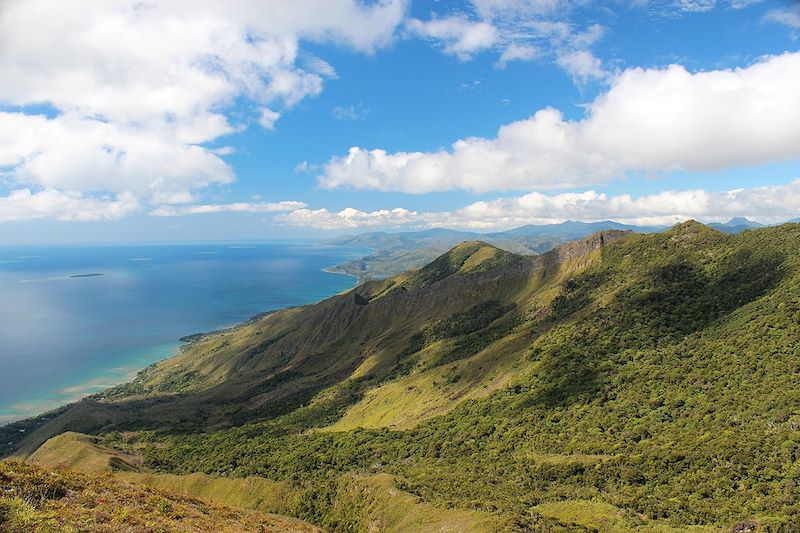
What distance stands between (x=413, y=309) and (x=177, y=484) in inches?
4688

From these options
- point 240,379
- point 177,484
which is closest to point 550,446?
point 177,484

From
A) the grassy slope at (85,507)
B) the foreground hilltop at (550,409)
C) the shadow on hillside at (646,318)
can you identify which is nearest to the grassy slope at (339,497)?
the foreground hilltop at (550,409)

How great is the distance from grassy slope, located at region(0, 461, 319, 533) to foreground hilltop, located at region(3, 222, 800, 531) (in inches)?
885

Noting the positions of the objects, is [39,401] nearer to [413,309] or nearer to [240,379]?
[240,379]

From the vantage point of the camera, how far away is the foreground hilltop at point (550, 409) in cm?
4431

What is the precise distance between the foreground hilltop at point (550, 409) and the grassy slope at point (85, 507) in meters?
22.5

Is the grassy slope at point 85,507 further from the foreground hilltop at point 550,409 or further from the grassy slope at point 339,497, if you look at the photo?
the foreground hilltop at point 550,409

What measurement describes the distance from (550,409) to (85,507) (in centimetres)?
6907

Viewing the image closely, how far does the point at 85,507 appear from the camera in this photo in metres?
23.6

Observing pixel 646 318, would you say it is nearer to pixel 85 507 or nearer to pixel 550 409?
pixel 550 409

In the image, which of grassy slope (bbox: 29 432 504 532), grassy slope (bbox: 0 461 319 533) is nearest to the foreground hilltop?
grassy slope (bbox: 29 432 504 532)

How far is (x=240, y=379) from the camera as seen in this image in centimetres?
17388

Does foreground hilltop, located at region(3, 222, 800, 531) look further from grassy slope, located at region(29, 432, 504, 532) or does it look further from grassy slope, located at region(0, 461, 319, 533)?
grassy slope, located at region(0, 461, 319, 533)

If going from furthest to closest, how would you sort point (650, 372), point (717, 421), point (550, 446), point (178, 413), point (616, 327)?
point (178, 413) < point (616, 327) < point (650, 372) < point (550, 446) < point (717, 421)
